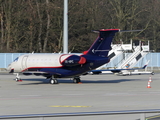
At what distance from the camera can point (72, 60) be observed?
1137 inches

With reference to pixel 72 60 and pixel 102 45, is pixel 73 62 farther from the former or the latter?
pixel 102 45

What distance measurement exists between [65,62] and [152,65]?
31011 millimetres

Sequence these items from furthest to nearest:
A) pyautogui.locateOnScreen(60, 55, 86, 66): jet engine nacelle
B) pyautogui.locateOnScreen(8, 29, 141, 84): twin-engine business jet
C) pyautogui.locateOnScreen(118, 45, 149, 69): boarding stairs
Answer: pyautogui.locateOnScreen(118, 45, 149, 69): boarding stairs → pyautogui.locateOnScreen(8, 29, 141, 84): twin-engine business jet → pyautogui.locateOnScreen(60, 55, 86, 66): jet engine nacelle

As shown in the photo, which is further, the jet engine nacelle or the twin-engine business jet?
the twin-engine business jet

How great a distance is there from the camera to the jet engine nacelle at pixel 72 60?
93.7 ft

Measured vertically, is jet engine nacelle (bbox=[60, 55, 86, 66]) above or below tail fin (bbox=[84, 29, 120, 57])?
below

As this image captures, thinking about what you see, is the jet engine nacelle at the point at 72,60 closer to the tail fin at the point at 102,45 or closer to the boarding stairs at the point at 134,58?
the tail fin at the point at 102,45

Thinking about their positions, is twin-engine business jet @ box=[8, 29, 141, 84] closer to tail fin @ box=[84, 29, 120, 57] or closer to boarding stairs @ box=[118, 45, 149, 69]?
tail fin @ box=[84, 29, 120, 57]

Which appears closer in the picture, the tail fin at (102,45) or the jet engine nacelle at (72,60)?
the jet engine nacelle at (72,60)

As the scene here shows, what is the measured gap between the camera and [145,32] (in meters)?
67.9

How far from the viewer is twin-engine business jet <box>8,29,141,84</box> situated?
2867 centimetres

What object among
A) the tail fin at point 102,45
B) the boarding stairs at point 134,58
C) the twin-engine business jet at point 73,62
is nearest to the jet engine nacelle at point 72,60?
the twin-engine business jet at point 73,62

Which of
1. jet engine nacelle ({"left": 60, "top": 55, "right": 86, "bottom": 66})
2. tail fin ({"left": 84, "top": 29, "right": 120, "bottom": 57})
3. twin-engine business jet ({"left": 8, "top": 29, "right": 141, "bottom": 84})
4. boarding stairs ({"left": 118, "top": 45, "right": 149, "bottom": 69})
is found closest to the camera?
jet engine nacelle ({"left": 60, "top": 55, "right": 86, "bottom": 66})

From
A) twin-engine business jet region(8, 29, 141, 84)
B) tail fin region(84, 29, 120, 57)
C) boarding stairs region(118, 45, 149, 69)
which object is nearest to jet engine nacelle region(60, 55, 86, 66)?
twin-engine business jet region(8, 29, 141, 84)
